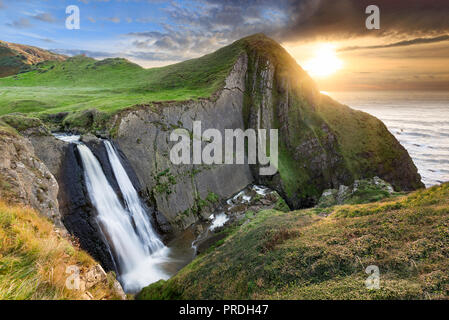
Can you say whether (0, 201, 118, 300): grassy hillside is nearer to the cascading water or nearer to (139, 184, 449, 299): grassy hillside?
(139, 184, 449, 299): grassy hillside

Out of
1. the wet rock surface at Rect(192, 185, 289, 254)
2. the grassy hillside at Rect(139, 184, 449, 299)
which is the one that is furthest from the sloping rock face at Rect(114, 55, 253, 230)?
the grassy hillside at Rect(139, 184, 449, 299)

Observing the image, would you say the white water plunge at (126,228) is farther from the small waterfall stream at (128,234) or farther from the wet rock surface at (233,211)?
the wet rock surface at (233,211)

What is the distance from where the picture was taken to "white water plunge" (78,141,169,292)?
57.0ft

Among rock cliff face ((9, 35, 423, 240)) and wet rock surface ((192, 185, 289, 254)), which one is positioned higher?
rock cliff face ((9, 35, 423, 240))

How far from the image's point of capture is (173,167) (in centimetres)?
2777

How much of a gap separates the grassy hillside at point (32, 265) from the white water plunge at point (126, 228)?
12.0 meters

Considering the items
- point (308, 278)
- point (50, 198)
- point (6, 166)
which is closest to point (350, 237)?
point (308, 278)

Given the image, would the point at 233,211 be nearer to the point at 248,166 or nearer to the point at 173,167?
the point at 173,167

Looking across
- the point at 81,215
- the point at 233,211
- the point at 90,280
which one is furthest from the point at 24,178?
the point at 233,211

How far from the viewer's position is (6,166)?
10570 mm

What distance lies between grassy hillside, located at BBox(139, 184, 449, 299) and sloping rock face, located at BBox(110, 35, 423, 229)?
15.9 m

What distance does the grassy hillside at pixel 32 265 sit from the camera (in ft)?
13.4

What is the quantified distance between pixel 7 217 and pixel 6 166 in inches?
259

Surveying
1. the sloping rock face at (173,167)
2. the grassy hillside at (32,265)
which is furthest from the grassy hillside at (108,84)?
the grassy hillside at (32,265)
